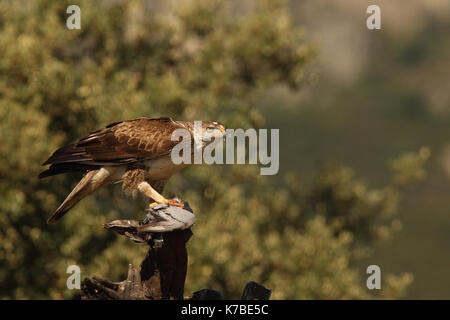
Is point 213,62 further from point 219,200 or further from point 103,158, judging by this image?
point 103,158

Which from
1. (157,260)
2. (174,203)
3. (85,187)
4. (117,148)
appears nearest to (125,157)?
(117,148)

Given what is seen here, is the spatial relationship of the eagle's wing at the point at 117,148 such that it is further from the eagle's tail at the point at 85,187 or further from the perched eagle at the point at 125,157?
the eagle's tail at the point at 85,187

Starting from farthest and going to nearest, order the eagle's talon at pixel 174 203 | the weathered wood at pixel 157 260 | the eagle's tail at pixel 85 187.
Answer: the eagle's tail at pixel 85 187, the eagle's talon at pixel 174 203, the weathered wood at pixel 157 260

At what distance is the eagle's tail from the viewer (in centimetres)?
632

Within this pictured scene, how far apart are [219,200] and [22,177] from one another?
5.20 metres

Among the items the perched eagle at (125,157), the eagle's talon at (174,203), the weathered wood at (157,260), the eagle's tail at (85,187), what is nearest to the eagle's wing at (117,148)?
the perched eagle at (125,157)

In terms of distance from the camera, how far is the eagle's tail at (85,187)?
6.32 m

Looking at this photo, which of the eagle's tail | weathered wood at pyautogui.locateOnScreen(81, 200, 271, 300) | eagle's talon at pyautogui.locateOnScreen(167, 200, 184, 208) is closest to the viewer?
weathered wood at pyautogui.locateOnScreen(81, 200, 271, 300)

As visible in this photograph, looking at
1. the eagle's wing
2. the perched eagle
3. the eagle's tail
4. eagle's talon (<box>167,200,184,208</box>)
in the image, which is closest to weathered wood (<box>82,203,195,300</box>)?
eagle's talon (<box>167,200,184,208</box>)

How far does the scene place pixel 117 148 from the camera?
6504 mm

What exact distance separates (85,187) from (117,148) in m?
0.60

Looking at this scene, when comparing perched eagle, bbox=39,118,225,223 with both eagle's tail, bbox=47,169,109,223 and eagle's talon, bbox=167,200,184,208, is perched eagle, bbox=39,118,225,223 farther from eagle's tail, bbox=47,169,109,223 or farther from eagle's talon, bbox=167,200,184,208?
eagle's talon, bbox=167,200,184,208

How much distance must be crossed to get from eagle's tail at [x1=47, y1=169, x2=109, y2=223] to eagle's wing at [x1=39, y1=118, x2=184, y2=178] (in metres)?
0.10

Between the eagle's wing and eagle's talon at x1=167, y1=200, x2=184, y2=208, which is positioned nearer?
eagle's talon at x1=167, y1=200, x2=184, y2=208
